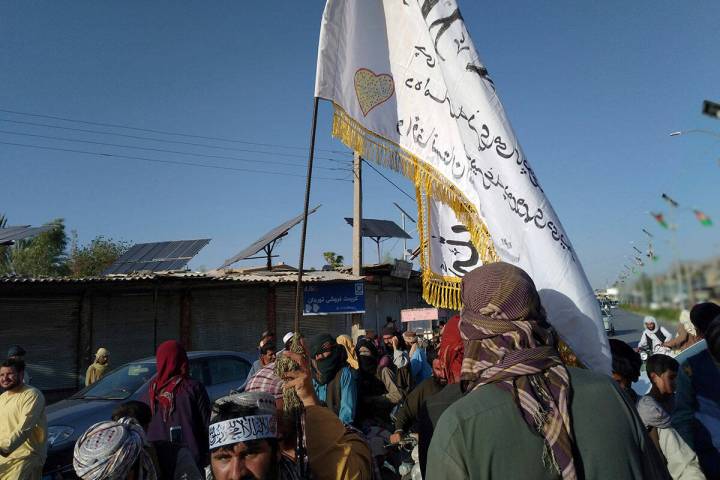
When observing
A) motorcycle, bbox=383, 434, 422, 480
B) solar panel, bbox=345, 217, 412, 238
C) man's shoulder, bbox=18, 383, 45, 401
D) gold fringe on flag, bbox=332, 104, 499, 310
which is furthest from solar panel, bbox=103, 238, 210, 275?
gold fringe on flag, bbox=332, 104, 499, 310

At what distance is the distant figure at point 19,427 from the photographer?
4031 millimetres

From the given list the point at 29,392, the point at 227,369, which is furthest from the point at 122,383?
the point at 29,392

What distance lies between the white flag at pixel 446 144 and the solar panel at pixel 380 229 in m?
16.6

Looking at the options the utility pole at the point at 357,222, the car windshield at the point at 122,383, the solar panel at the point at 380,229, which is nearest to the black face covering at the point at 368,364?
the car windshield at the point at 122,383

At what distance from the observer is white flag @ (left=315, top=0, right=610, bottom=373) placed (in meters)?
2.50

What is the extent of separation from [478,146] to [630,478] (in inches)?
74.8

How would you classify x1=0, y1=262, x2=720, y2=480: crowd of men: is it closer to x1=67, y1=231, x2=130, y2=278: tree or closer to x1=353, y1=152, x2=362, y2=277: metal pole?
x1=353, y1=152, x2=362, y2=277: metal pole

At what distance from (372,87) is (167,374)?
2641 millimetres

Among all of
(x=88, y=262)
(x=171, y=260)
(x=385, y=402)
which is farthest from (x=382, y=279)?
(x=88, y=262)

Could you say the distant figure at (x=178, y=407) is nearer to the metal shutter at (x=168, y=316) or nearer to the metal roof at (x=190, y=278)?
the metal roof at (x=190, y=278)

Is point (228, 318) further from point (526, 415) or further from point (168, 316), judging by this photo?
point (526, 415)

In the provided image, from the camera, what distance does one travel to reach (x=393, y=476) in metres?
5.12

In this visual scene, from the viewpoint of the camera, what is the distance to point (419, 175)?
10.9 ft

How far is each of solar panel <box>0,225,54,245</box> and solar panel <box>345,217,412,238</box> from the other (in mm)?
10764
